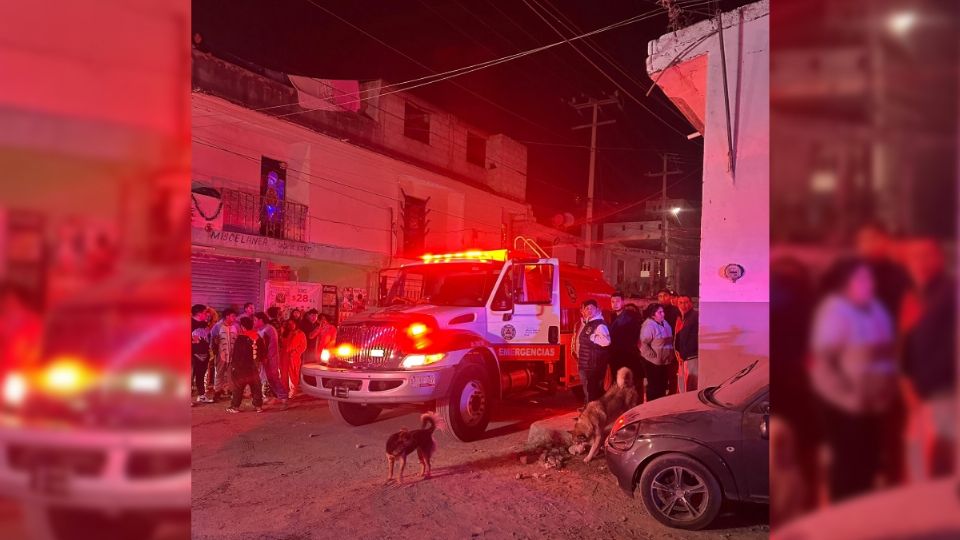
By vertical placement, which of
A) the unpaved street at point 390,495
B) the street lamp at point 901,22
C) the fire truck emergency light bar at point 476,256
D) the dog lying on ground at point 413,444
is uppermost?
the street lamp at point 901,22

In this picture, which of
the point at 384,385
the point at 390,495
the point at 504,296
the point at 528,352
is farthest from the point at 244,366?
the point at 390,495

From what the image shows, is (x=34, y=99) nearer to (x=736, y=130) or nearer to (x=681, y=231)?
(x=736, y=130)

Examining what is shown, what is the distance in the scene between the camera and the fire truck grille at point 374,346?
22.6ft

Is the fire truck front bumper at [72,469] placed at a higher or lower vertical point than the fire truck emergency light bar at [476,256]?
lower

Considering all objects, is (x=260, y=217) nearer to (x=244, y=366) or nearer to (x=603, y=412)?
(x=244, y=366)

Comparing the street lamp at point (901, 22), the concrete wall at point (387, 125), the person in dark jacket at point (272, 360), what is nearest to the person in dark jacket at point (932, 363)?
the street lamp at point (901, 22)

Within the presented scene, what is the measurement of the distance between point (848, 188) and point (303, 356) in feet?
31.7

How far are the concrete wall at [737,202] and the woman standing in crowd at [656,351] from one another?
959mm

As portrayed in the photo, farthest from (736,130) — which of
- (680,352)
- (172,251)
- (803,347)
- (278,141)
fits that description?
(278,141)

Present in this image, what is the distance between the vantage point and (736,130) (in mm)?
6367

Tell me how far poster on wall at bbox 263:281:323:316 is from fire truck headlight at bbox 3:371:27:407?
497 inches

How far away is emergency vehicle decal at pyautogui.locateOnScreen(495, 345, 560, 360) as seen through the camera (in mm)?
7855

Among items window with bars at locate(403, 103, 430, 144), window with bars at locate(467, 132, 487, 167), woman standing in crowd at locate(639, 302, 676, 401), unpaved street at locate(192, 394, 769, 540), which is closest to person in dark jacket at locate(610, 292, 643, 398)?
woman standing in crowd at locate(639, 302, 676, 401)

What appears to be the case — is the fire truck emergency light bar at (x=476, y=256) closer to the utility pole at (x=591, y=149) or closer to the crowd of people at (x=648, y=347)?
the crowd of people at (x=648, y=347)
